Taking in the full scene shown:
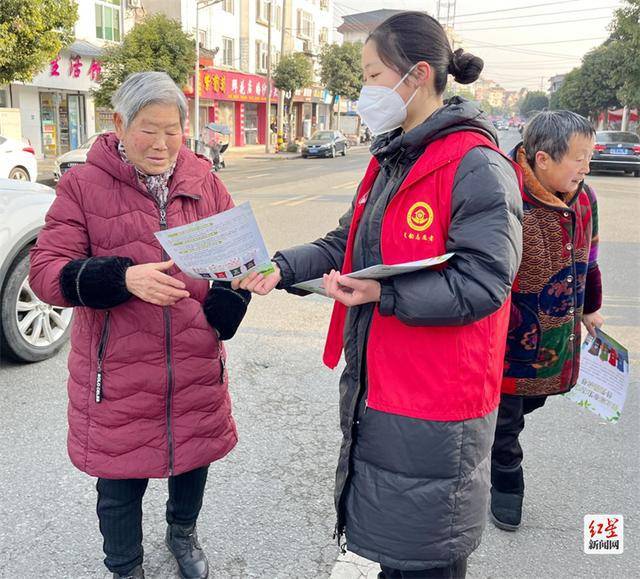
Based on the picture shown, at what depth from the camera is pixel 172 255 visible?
1.78m

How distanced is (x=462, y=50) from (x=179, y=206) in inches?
38.2

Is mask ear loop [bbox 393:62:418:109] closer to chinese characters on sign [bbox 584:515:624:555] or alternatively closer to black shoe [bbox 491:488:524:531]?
black shoe [bbox 491:488:524:531]

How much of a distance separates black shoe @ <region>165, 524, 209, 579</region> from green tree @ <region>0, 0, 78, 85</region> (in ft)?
43.1

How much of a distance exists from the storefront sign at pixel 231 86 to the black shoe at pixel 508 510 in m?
28.8

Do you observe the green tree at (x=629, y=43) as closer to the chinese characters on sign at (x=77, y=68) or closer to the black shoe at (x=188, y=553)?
the chinese characters on sign at (x=77, y=68)

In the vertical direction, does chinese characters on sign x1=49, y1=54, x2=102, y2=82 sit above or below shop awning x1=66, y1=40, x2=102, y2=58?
below

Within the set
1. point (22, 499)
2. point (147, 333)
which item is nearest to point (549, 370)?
point (147, 333)

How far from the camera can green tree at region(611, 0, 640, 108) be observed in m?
24.9

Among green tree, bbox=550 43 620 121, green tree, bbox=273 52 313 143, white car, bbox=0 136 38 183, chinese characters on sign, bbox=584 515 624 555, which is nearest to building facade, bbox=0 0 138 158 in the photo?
white car, bbox=0 136 38 183

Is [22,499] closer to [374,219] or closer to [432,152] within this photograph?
[374,219]

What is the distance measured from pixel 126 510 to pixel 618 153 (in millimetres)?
20932

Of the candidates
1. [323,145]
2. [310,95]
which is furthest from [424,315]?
[310,95]

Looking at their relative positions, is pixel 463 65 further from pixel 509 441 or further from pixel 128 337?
pixel 509 441

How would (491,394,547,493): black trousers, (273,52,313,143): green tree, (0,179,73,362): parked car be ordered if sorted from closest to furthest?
(491,394,547,493): black trousers, (0,179,73,362): parked car, (273,52,313,143): green tree
